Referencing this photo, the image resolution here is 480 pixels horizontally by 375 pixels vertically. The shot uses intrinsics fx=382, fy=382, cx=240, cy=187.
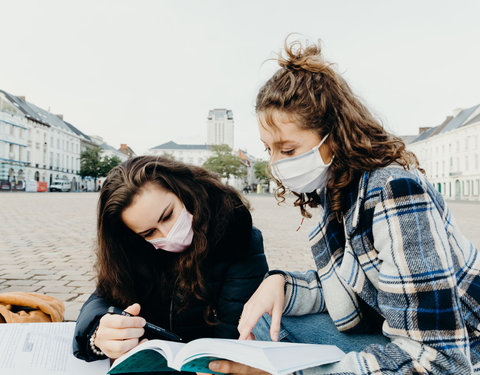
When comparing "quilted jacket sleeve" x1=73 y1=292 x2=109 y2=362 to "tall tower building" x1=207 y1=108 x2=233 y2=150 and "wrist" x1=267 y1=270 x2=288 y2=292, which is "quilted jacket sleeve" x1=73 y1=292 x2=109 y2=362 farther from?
"tall tower building" x1=207 y1=108 x2=233 y2=150

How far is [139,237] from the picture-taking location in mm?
2043

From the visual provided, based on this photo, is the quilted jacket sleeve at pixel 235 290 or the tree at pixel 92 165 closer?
the quilted jacket sleeve at pixel 235 290

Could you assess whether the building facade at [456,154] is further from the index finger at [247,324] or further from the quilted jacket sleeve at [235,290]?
the index finger at [247,324]

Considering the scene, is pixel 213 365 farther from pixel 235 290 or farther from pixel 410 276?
→ pixel 235 290

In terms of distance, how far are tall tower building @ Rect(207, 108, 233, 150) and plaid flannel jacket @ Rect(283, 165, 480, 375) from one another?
9695 centimetres

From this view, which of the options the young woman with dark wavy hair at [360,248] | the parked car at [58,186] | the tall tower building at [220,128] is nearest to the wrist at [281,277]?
the young woman with dark wavy hair at [360,248]

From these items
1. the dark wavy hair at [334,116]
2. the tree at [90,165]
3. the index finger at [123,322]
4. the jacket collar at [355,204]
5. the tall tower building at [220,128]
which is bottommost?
the index finger at [123,322]

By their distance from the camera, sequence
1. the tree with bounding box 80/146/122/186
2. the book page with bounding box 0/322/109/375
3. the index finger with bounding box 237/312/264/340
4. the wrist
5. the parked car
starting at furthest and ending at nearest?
the tree with bounding box 80/146/122/186 < the parked car < the wrist < the book page with bounding box 0/322/109/375 < the index finger with bounding box 237/312/264/340

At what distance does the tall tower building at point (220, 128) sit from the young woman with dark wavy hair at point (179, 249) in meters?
96.2

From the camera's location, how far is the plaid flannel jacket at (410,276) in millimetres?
899

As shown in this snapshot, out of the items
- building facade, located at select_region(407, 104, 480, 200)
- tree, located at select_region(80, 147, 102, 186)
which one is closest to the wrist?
building facade, located at select_region(407, 104, 480, 200)

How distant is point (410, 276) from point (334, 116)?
58 cm

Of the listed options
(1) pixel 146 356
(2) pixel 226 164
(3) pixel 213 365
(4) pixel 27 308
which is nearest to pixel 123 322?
(1) pixel 146 356

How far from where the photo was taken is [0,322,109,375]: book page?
4.30 ft
